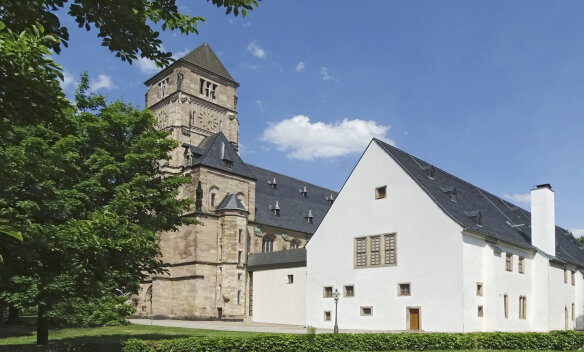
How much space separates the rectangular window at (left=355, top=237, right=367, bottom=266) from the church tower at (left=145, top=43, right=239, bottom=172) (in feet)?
92.6

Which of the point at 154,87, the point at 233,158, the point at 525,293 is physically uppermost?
the point at 154,87

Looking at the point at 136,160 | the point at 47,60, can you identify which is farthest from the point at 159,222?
the point at 47,60

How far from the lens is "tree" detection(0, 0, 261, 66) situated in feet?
25.3

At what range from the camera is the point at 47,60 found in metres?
6.33

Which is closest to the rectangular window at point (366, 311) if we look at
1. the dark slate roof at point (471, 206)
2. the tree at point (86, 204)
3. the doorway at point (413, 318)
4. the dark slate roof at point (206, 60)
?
the doorway at point (413, 318)

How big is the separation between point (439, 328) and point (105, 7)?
28.8 metres

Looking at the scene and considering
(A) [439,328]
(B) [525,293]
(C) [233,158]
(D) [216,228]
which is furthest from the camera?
(C) [233,158]

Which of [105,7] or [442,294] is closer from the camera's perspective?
[105,7]

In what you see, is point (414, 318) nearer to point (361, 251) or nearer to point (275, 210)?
point (361, 251)

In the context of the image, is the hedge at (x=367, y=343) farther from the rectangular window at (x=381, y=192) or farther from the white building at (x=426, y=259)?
the rectangular window at (x=381, y=192)

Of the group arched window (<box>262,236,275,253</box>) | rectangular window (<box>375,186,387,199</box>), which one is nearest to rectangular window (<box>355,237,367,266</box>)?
rectangular window (<box>375,186,387,199</box>)

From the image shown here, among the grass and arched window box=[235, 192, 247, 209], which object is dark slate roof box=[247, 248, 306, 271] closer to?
arched window box=[235, 192, 247, 209]

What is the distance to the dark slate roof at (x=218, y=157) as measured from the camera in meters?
52.7

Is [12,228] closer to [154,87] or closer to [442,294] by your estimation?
[442,294]
